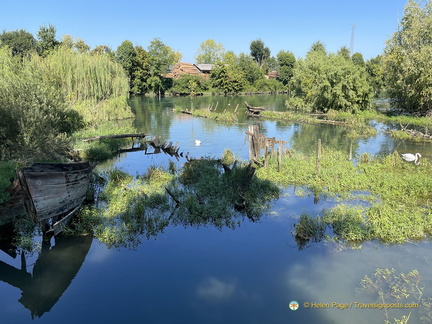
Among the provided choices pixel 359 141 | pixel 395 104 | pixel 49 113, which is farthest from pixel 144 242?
pixel 395 104

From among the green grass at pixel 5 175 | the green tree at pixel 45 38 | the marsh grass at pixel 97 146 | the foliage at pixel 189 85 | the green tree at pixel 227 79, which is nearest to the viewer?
the green grass at pixel 5 175

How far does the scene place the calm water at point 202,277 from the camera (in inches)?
321

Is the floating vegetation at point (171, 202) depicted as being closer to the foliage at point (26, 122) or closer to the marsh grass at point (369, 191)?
the marsh grass at point (369, 191)

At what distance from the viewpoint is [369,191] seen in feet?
48.5

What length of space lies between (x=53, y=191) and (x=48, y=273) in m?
2.49

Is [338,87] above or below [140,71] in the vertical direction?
below

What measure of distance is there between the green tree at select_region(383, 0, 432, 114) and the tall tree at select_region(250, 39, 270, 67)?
85227 millimetres

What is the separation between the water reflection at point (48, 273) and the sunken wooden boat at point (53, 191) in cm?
65

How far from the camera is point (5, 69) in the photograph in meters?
21.3

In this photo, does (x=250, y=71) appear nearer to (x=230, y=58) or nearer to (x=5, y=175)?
(x=230, y=58)

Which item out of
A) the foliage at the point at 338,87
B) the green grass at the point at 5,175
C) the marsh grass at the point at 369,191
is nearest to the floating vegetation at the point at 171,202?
the marsh grass at the point at 369,191

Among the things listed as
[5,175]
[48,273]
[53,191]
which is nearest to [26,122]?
[5,175]

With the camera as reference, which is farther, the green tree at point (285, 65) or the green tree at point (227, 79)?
the green tree at point (285, 65)

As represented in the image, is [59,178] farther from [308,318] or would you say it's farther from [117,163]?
[117,163]
